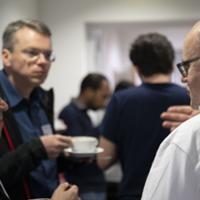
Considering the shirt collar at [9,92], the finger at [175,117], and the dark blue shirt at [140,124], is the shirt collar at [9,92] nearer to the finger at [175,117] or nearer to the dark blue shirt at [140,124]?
the dark blue shirt at [140,124]

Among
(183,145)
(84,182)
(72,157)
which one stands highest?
(183,145)

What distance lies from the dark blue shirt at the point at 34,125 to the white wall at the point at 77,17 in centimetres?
220

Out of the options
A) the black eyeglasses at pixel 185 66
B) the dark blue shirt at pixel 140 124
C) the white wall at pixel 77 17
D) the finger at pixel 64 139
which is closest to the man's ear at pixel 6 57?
the finger at pixel 64 139

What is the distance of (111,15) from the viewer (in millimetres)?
4047

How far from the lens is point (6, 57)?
6.13 feet

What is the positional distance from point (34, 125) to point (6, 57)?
1.08ft

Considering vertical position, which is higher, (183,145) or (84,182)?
(183,145)

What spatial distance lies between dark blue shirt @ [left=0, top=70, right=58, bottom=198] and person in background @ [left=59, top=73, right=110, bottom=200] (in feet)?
0.85

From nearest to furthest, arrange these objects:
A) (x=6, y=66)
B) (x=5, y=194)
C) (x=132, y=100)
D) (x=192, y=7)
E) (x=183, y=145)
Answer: (x=183, y=145) < (x=5, y=194) < (x=6, y=66) < (x=132, y=100) < (x=192, y=7)

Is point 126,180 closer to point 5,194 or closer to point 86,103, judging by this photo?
point 5,194

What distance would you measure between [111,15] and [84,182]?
1984mm

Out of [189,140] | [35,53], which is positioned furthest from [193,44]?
[35,53]

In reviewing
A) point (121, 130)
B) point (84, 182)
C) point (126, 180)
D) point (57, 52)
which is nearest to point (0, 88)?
point (121, 130)

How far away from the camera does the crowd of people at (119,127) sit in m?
1.08
